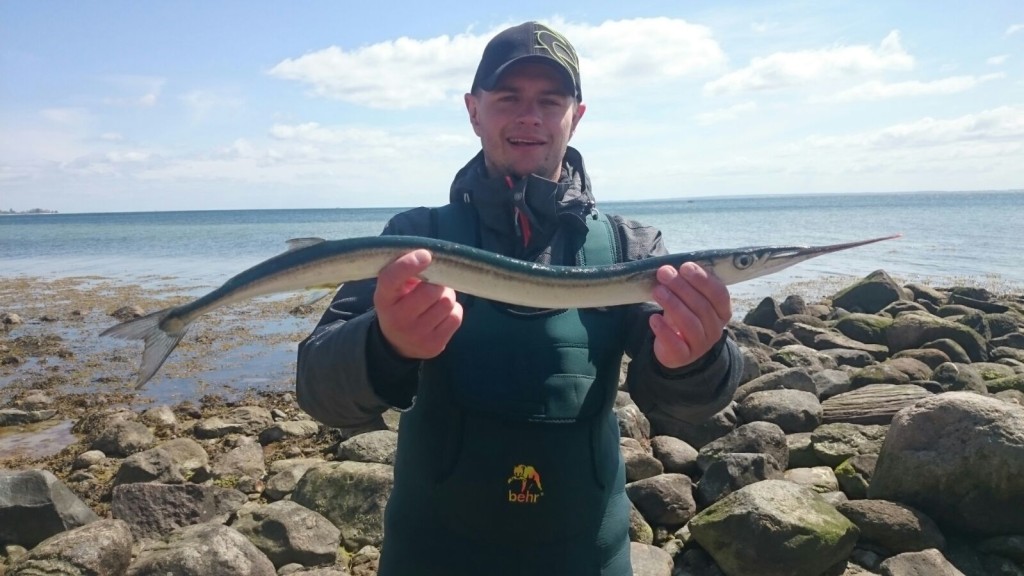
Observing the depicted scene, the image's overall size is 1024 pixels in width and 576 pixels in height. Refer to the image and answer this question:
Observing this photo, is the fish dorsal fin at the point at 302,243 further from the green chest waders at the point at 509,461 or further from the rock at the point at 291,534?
the rock at the point at 291,534

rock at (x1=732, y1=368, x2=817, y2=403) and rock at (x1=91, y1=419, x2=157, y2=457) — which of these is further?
rock at (x1=732, y1=368, x2=817, y2=403)

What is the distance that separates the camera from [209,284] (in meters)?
26.5

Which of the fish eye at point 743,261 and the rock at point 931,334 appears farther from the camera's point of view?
the rock at point 931,334

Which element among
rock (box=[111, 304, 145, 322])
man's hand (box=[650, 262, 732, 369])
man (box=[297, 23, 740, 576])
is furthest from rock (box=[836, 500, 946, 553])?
rock (box=[111, 304, 145, 322])

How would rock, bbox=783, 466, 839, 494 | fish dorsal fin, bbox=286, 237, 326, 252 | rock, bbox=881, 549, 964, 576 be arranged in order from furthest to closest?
rock, bbox=783, 466, 839, 494 < rock, bbox=881, 549, 964, 576 < fish dorsal fin, bbox=286, 237, 326, 252

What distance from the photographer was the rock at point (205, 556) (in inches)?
191

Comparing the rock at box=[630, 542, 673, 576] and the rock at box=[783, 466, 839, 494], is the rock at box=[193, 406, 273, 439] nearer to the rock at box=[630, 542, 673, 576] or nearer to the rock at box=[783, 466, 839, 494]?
the rock at box=[630, 542, 673, 576]

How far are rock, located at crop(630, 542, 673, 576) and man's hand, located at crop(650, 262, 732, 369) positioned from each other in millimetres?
3059

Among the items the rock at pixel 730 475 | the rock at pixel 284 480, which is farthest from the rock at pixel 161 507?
the rock at pixel 730 475

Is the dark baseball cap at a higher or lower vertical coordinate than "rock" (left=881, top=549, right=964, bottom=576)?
higher

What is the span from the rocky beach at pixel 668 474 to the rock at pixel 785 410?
0.03m

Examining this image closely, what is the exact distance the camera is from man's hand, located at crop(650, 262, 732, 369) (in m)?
2.85

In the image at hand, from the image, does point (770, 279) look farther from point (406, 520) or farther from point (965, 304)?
point (406, 520)

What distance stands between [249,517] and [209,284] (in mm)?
22396
